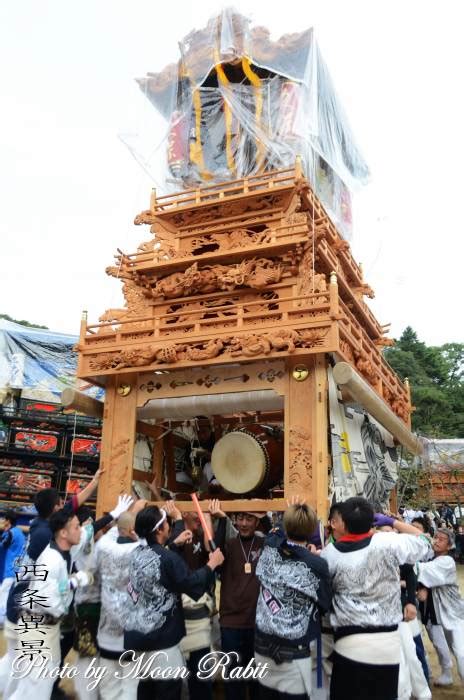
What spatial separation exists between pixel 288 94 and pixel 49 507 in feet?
35.3

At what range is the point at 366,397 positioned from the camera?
7684mm

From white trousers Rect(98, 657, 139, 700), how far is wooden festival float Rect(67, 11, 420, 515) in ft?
11.4

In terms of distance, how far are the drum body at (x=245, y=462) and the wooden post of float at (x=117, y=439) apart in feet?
4.45

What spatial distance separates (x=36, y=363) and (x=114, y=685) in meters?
16.1

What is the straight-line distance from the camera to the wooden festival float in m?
7.54

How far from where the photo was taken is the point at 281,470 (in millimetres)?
8633

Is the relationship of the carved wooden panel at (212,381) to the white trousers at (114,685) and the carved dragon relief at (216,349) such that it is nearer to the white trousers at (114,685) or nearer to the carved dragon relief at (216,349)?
the carved dragon relief at (216,349)

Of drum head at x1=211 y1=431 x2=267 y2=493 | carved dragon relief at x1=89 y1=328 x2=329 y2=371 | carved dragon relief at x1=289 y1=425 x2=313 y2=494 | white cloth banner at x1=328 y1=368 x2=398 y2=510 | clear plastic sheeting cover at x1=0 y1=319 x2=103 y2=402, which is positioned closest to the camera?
carved dragon relief at x1=289 y1=425 x2=313 y2=494

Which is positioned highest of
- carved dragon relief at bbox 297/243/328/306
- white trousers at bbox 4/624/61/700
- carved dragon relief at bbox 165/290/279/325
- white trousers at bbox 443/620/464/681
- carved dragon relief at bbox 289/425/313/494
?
carved dragon relief at bbox 297/243/328/306

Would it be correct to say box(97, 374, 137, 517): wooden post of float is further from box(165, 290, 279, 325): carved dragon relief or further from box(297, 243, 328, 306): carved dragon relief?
box(297, 243, 328, 306): carved dragon relief

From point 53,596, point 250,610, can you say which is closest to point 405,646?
point 250,610

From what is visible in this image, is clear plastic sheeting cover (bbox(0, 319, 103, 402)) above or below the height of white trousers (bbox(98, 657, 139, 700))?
above

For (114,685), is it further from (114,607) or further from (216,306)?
(216,306)

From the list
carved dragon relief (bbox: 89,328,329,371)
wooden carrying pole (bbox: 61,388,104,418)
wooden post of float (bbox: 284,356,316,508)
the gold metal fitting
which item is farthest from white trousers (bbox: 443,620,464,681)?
wooden carrying pole (bbox: 61,388,104,418)
